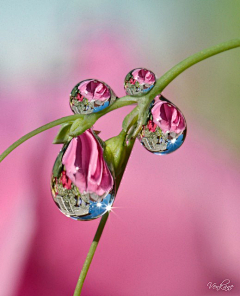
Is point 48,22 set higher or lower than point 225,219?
higher

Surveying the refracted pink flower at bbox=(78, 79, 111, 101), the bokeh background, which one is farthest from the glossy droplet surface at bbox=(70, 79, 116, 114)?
the bokeh background

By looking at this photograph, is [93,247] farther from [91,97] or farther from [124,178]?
[124,178]

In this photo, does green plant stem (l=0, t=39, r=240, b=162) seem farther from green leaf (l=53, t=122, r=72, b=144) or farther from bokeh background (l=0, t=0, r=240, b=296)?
bokeh background (l=0, t=0, r=240, b=296)

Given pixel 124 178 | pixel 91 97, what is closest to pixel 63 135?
pixel 91 97

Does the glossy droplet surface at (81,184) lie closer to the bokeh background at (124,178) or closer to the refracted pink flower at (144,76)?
the refracted pink flower at (144,76)

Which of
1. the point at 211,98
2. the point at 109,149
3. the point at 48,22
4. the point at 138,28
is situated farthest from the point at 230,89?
the point at 109,149

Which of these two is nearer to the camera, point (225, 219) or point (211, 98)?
point (225, 219)

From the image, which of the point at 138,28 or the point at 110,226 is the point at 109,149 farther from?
the point at 138,28

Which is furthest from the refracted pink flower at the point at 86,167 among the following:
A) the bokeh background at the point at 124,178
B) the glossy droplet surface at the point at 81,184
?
the bokeh background at the point at 124,178
